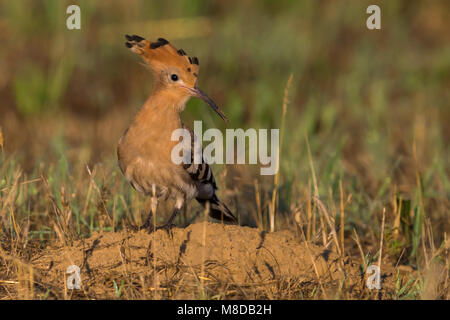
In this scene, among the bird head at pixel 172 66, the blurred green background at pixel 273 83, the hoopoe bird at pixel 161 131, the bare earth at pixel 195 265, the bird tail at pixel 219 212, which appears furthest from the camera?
the blurred green background at pixel 273 83

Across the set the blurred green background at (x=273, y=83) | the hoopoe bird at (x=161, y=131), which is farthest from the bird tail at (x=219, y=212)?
the blurred green background at (x=273, y=83)

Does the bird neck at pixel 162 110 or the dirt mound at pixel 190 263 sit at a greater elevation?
the bird neck at pixel 162 110

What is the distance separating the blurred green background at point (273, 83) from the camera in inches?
235

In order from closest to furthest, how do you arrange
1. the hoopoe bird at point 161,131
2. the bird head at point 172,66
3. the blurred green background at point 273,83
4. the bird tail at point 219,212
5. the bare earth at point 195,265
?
the bare earth at point 195,265
the hoopoe bird at point 161,131
the bird head at point 172,66
the bird tail at point 219,212
the blurred green background at point 273,83

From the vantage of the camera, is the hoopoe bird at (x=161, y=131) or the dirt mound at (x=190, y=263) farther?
the hoopoe bird at (x=161, y=131)

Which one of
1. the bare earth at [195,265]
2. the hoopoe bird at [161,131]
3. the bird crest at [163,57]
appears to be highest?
the bird crest at [163,57]

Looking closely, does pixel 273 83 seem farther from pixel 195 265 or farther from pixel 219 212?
pixel 195 265

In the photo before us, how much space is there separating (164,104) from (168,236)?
858 millimetres

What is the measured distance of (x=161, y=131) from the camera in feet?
14.0

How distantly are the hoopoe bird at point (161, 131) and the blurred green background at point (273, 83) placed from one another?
2.68 ft

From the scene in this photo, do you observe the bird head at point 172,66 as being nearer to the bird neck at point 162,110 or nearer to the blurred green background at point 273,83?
the bird neck at point 162,110

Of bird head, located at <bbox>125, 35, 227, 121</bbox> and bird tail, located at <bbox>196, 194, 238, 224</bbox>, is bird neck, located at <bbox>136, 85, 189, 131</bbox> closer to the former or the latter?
bird head, located at <bbox>125, 35, 227, 121</bbox>

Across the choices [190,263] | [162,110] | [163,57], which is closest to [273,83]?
[163,57]

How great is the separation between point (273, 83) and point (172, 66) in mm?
4183
